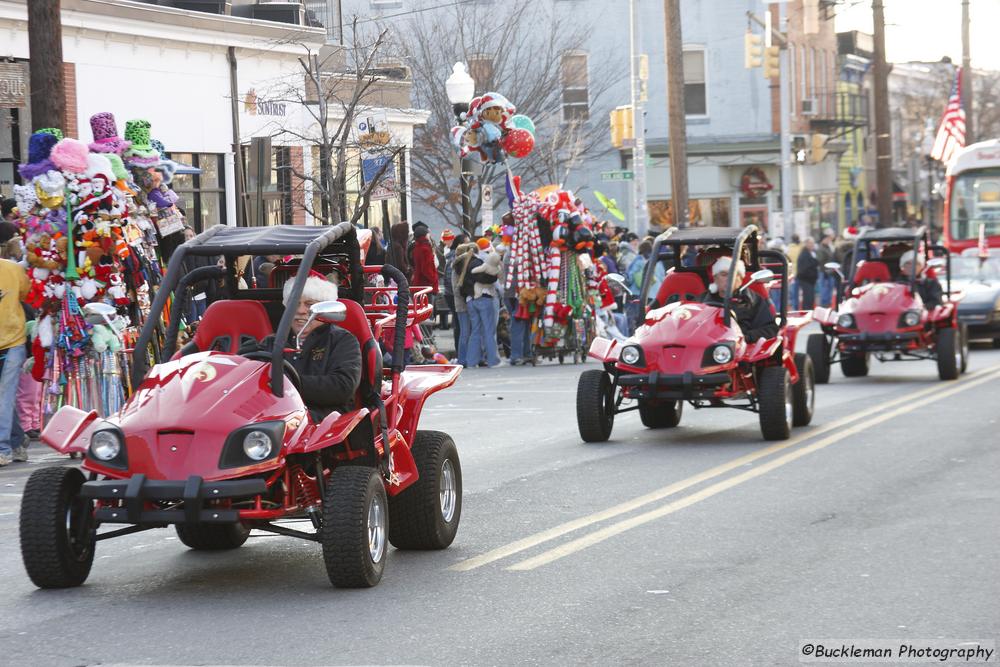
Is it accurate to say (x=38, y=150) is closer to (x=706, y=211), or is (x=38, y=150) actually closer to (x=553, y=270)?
(x=553, y=270)

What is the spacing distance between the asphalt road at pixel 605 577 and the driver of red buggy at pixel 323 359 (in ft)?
2.89

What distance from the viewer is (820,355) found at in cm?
1980

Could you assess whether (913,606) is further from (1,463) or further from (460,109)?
(460,109)

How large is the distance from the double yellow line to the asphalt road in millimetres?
31

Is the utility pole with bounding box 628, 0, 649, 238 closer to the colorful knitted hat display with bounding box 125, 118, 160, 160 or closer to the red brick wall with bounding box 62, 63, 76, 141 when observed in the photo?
the red brick wall with bounding box 62, 63, 76, 141

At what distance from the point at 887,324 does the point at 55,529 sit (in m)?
13.6

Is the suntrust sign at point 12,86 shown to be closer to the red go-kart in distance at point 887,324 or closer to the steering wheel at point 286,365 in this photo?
the red go-kart in distance at point 887,324

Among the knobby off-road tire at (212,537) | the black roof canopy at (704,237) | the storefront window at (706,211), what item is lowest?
the knobby off-road tire at (212,537)

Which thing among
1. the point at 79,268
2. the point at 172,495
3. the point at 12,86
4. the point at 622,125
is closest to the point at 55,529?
the point at 172,495

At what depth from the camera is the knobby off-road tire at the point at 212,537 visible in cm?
933

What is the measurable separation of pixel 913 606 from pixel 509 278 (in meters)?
17.0

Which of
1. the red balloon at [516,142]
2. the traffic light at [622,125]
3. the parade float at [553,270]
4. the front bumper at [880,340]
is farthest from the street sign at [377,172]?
the traffic light at [622,125]

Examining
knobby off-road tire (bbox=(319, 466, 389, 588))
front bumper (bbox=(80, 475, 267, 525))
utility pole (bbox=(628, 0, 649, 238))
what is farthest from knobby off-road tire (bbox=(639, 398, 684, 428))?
utility pole (bbox=(628, 0, 649, 238))

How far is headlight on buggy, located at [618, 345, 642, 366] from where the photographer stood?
14.0 metres
